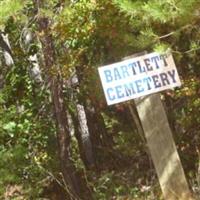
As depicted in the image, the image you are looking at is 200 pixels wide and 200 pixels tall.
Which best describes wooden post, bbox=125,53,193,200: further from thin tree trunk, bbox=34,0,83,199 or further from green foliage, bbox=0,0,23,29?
thin tree trunk, bbox=34,0,83,199

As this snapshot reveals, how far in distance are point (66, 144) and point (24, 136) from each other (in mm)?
1089

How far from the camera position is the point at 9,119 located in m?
6.94

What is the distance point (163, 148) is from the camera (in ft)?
13.7

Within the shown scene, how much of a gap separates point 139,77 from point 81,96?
3.60m

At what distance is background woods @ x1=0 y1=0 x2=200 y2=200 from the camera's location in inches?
195

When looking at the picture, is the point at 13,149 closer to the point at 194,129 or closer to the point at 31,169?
the point at 31,169

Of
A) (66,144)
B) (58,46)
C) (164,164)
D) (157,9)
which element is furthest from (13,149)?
(157,9)

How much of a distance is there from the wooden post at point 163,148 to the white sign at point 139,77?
0.16m

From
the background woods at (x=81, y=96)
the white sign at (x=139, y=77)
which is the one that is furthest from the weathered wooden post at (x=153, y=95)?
the background woods at (x=81, y=96)

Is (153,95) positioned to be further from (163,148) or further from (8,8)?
(8,8)

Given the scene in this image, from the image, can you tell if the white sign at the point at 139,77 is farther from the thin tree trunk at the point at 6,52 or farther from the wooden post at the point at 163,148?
the thin tree trunk at the point at 6,52

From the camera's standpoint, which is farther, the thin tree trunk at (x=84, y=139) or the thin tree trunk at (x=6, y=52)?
the thin tree trunk at (x=84, y=139)

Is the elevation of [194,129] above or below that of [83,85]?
below

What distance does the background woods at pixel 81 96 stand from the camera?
4961mm
